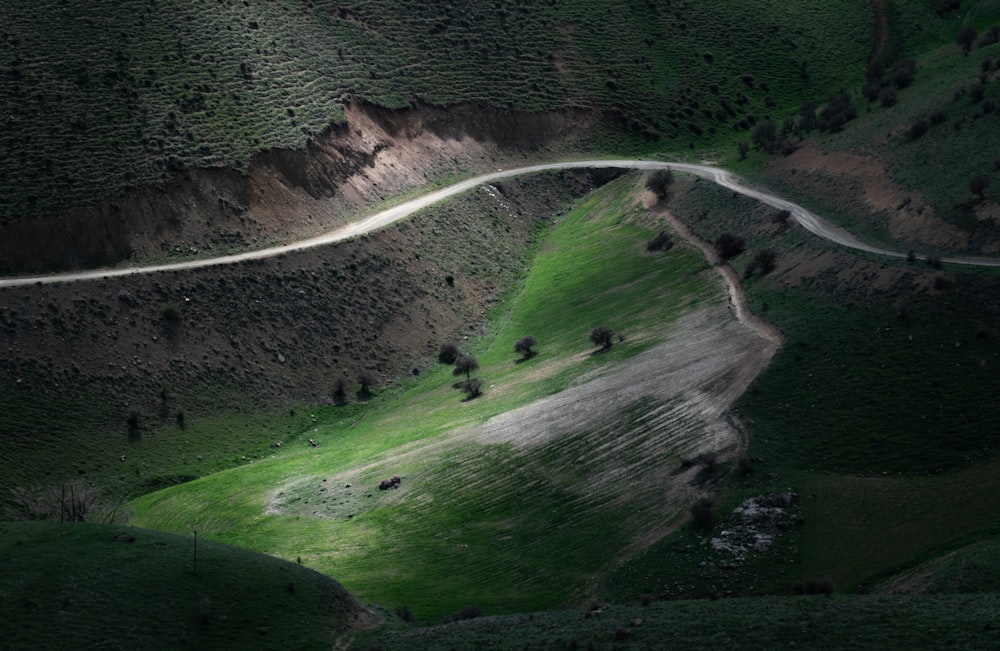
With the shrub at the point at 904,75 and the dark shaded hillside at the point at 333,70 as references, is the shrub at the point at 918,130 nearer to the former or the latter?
the shrub at the point at 904,75

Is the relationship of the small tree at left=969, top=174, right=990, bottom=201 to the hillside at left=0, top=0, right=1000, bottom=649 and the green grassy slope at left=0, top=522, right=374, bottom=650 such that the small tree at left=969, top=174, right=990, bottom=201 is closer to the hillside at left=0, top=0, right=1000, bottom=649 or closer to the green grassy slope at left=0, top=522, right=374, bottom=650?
the hillside at left=0, top=0, right=1000, bottom=649

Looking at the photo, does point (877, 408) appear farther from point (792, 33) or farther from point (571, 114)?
point (792, 33)

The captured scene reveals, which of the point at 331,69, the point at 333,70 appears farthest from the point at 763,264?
the point at 331,69

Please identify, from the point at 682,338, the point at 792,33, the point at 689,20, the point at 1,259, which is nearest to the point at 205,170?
the point at 1,259

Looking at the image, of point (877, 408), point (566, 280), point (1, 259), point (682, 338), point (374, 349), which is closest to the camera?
point (877, 408)

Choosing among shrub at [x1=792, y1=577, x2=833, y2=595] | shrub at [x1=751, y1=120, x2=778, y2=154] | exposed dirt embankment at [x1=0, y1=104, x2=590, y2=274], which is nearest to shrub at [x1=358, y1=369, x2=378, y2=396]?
exposed dirt embankment at [x1=0, y1=104, x2=590, y2=274]

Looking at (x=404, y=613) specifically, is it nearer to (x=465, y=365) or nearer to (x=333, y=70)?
(x=465, y=365)
